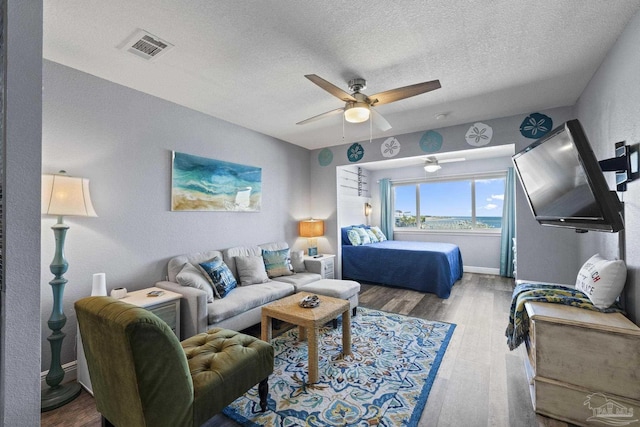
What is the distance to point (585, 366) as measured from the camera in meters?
1.61

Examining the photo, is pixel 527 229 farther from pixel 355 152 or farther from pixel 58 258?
pixel 58 258

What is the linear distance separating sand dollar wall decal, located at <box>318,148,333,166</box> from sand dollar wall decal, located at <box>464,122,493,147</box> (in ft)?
7.07

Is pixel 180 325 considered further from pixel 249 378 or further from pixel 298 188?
pixel 298 188

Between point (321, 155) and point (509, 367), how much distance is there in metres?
3.92

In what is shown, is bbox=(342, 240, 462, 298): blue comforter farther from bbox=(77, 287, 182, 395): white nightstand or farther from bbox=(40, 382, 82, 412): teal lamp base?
bbox=(40, 382, 82, 412): teal lamp base

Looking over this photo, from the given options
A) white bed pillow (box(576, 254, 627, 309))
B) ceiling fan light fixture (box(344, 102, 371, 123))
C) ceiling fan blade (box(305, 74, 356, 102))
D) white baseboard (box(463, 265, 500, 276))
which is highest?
ceiling fan blade (box(305, 74, 356, 102))

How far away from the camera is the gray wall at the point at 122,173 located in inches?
88.3

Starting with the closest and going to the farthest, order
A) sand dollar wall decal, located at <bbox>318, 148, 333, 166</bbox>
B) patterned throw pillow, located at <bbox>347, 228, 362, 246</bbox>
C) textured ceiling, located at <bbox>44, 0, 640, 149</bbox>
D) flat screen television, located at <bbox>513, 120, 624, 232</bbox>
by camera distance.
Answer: flat screen television, located at <bbox>513, 120, 624, 232</bbox> → textured ceiling, located at <bbox>44, 0, 640, 149</bbox> → sand dollar wall decal, located at <bbox>318, 148, 333, 166</bbox> → patterned throw pillow, located at <bbox>347, 228, 362, 246</bbox>

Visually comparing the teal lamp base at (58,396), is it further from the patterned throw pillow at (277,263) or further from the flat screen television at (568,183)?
the flat screen television at (568,183)

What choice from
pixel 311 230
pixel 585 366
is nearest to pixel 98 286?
pixel 311 230

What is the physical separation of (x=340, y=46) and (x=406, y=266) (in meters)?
3.62

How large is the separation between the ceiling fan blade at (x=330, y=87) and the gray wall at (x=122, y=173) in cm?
191

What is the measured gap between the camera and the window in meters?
5.76

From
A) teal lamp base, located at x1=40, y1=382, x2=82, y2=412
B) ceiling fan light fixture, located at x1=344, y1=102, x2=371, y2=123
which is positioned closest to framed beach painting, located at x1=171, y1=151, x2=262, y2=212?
teal lamp base, located at x1=40, y1=382, x2=82, y2=412
